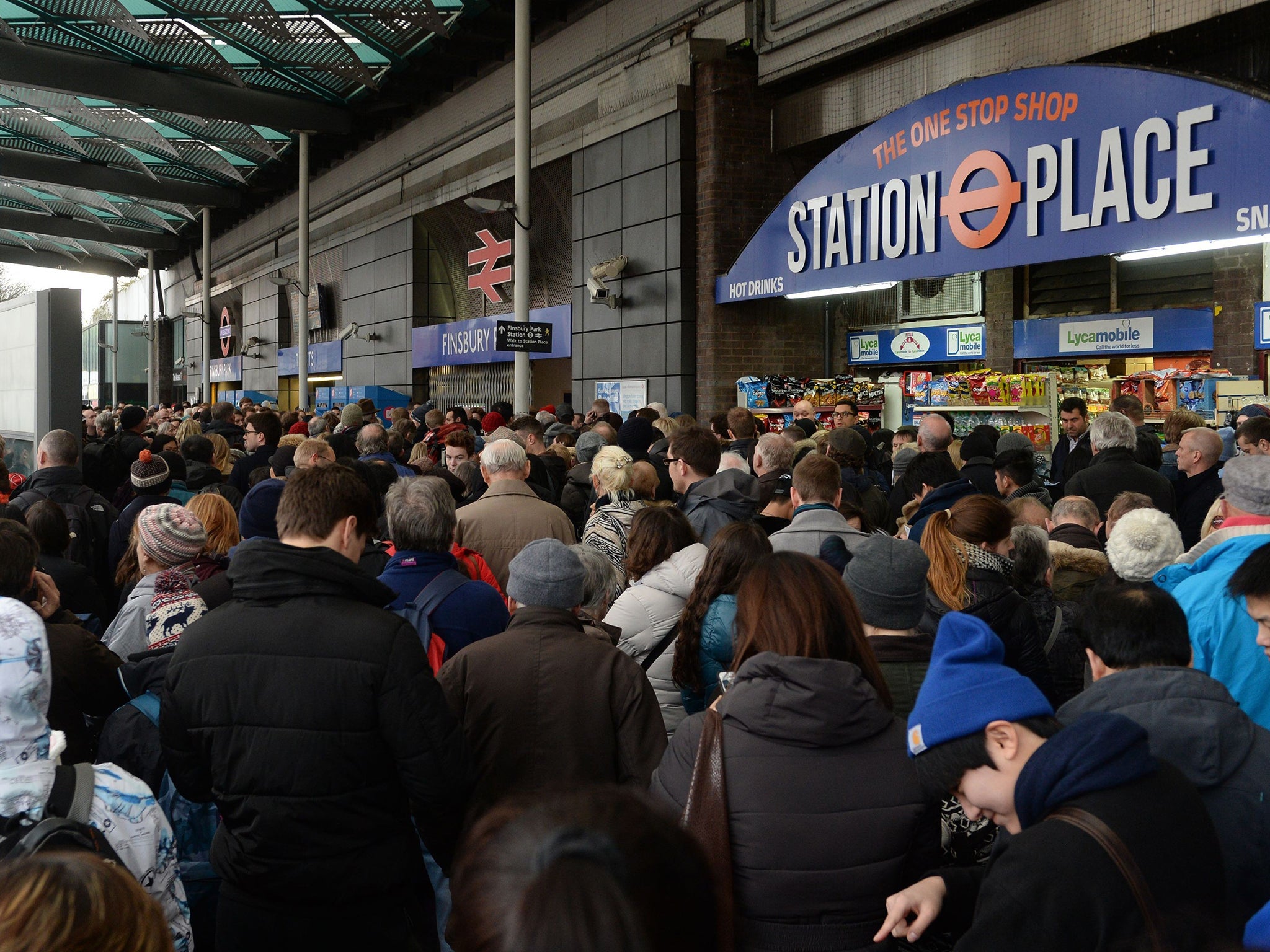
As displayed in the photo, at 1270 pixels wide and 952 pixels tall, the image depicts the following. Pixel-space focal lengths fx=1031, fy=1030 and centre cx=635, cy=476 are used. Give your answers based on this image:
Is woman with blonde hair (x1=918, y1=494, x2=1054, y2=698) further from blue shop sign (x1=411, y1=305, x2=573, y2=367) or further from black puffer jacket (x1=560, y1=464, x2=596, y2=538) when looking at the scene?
blue shop sign (x1=411, y1=305, x2=573, y2=367)

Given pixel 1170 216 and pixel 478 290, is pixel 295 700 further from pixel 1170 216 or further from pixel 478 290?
pixel 478 290

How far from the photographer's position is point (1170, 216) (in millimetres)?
8078

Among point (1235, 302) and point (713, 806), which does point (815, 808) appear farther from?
point (1235, 302)

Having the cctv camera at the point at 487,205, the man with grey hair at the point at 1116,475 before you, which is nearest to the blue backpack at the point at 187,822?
the man with grey hair at the point at 1116,475

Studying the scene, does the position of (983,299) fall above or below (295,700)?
above

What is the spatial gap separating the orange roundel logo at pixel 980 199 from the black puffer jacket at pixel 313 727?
853 centimetres

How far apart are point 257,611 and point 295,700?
245 millimetres

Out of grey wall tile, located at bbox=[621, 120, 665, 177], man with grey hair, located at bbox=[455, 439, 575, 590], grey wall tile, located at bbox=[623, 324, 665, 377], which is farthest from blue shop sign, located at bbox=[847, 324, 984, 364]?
man with grey hair, located at bbox=[455, 439, 575, 590]

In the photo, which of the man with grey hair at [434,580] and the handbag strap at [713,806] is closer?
the handbag strap at [713,806]

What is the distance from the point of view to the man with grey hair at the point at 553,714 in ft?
9.32

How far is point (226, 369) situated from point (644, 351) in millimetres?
25799

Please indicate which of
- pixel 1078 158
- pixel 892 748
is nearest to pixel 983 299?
pixel 1078 158

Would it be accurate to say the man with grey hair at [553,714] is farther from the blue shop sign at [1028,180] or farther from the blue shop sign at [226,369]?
the blue shop sign at [226,369]

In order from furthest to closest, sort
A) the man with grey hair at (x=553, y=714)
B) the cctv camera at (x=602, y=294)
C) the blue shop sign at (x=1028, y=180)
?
the cctv camera at (x=602, y=294) < the blue shop sign at (x=1028, y=180) < the man with grey hair at (x=553, y=714)
